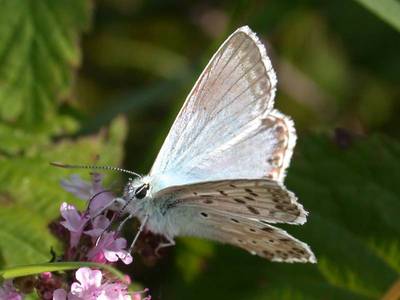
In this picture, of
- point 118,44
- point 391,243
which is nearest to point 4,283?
point 391,243

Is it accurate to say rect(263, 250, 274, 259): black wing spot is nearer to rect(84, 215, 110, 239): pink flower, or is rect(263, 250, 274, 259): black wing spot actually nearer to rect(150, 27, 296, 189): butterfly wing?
rect(150, 27, 296, 189): butterfly wing

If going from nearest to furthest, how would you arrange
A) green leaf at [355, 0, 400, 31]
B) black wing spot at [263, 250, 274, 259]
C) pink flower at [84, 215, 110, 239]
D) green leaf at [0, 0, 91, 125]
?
pink flower at [84, 215, 110, 239] → black wing spot at [263, 250, 274, 259] → green leaf at [355, 0, 400, 31] → green leaf at [0, 0, 91, 125]

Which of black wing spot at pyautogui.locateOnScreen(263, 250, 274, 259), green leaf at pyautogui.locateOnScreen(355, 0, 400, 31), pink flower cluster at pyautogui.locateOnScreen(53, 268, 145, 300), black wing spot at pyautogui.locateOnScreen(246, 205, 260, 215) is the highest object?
green leaf at pyautogui.locateOnScreen(355, 0, 400, 31)

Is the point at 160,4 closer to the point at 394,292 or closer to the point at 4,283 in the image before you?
the point at 394,292

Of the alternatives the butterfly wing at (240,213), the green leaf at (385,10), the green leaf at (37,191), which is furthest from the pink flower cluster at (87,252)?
the green leaf at (385,10)

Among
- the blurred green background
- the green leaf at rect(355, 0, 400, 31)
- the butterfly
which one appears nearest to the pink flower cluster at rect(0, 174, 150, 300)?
the butterfly

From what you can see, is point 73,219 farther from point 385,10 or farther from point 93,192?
point 385,10
